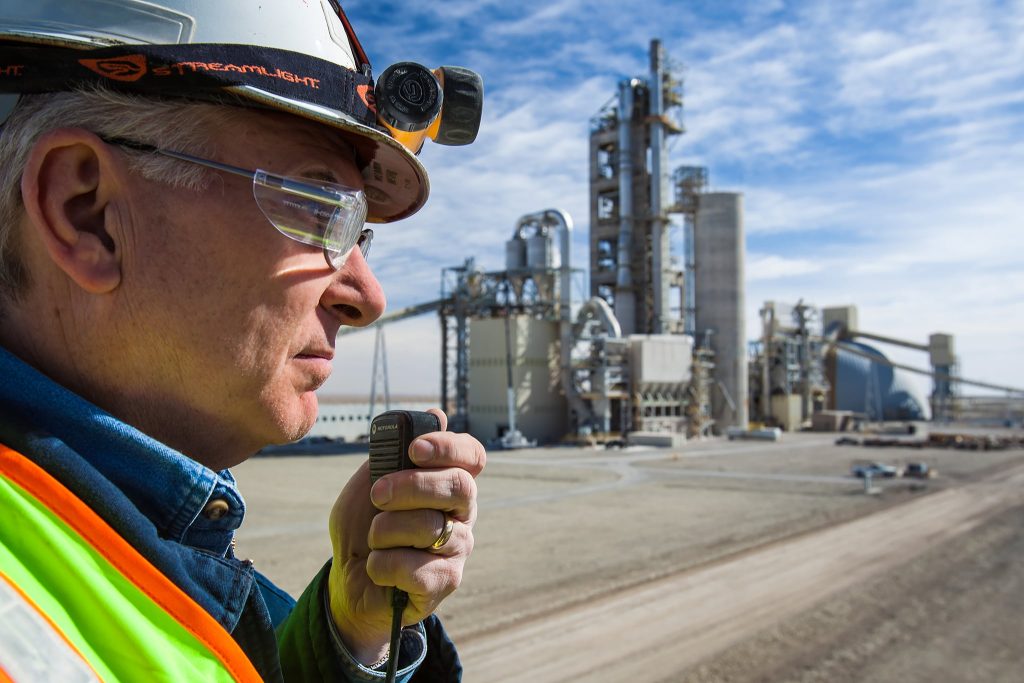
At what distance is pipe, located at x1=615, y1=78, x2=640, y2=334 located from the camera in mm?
42969

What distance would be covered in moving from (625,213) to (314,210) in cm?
4288

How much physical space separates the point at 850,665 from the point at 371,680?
7617 mm

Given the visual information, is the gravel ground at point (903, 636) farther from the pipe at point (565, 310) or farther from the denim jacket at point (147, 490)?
the pipe at point (565, 310)

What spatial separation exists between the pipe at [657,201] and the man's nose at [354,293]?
139 ft

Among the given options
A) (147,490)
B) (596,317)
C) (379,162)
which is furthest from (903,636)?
(596,317)

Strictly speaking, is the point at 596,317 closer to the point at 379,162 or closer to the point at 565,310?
the point at 565,310

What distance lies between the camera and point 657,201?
43656 mm

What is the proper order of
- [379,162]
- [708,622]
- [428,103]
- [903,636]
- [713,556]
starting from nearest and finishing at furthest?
[428,103]
[379,162]
[903,636]
[708,622]
[713,556]

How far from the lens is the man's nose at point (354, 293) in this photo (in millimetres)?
1495

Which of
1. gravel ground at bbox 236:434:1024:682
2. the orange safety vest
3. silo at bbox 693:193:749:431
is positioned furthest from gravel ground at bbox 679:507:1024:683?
silo at bbox 693:193:749:431

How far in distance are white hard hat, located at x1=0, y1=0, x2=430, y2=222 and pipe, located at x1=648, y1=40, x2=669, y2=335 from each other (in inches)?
1683

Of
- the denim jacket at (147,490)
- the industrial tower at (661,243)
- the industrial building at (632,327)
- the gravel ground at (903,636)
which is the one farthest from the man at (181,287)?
the industrial tower at (661,243)

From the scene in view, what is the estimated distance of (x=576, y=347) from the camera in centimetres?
3612

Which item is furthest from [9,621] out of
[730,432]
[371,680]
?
[730,432]
